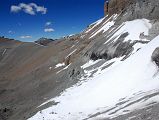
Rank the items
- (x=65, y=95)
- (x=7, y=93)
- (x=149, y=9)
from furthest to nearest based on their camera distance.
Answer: (x=7, y=93)
(x=149, y=9)
(x=65, y=95)

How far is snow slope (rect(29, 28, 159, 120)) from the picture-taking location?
833 inches

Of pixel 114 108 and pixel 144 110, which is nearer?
pixel 144 110

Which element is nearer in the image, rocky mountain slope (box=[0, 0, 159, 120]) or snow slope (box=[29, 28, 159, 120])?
rocky mountain slope (box=[0, 0, 159, 120])

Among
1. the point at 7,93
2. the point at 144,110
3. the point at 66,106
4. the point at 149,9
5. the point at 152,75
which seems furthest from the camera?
the point at 7,93

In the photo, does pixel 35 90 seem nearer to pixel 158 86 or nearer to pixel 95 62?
pixel 95 62

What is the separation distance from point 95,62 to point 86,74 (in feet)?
15.2

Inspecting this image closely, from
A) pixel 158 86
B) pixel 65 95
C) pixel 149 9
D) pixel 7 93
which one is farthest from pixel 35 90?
pixel 158 86

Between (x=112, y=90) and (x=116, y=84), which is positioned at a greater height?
(x=116, y=84)

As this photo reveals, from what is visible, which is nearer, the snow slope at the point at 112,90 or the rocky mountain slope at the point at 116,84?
the rocky mountain slope at the point at 116,84

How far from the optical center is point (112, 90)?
2420 cm

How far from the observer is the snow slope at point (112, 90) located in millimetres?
21156

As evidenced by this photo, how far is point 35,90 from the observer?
155ft

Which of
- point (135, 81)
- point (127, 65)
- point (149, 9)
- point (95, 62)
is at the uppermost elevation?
point (149, 9)

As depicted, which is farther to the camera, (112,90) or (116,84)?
(116,84)
